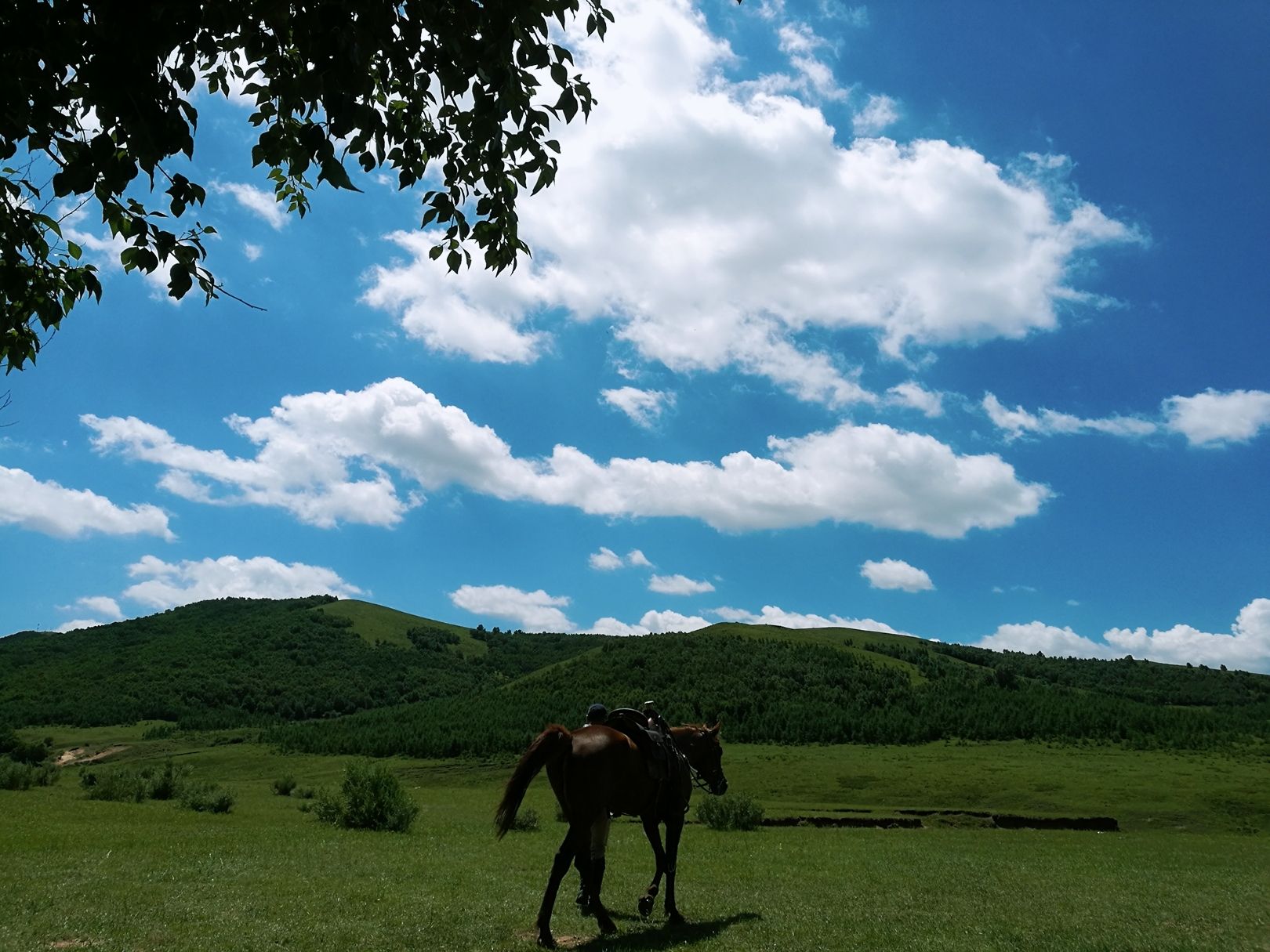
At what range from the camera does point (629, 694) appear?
113 m

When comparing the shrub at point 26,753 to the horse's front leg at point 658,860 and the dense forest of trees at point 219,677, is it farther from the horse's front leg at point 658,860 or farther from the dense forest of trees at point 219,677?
the horse's front leg at point 658,860

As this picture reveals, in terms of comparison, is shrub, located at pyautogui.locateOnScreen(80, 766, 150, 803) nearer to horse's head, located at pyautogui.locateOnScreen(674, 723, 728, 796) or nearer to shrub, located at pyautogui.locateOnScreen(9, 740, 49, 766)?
horse's head, located at pyautogui.locateOnScreen(674, 723, 728, 796)

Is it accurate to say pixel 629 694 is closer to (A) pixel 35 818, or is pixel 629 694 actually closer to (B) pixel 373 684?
(B) pixel 373 684

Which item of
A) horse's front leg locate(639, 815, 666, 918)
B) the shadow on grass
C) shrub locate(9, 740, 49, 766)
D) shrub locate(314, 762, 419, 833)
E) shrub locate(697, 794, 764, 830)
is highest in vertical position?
horse's front leg locate(639, 815, 666, 918)

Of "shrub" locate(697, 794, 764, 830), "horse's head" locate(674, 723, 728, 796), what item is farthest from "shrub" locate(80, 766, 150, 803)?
"horse's head" locate(674, 723, 728, 796)

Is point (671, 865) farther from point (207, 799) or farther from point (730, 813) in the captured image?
point (207, 799)

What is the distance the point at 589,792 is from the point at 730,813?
23.7 metres

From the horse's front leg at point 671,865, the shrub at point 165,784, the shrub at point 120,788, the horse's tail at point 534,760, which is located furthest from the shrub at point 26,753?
the horse's tail at point 534,760

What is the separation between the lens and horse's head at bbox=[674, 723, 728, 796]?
12.7m

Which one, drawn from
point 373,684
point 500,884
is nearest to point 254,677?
point 373,684

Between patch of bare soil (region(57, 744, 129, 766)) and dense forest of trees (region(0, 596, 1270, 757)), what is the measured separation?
1725 cm

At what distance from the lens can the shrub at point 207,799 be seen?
32344mm

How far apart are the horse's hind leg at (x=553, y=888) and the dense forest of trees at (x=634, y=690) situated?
80105 mm

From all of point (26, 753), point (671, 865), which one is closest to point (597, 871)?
point (671, 865)
